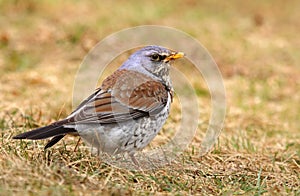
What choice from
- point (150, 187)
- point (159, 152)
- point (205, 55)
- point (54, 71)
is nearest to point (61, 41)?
point (54, 71)

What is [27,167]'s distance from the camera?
4398 mm

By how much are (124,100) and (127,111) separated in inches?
6.7

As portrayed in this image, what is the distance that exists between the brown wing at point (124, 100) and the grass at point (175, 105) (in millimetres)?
411

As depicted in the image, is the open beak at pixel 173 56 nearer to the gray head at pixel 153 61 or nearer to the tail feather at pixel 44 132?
the gray head at pixel 153 61

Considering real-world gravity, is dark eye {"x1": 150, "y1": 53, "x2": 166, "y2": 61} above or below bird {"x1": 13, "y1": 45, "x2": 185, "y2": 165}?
above

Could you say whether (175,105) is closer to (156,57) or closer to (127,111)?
(156,57)

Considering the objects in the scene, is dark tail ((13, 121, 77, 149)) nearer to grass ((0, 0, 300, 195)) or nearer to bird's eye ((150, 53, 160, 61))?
grass ((0, 0, 300, 195))

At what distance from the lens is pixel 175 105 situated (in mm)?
8797

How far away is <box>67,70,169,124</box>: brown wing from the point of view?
16.7 feet

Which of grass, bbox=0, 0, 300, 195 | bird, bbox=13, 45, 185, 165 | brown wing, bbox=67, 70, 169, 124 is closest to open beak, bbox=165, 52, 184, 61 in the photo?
bird, bbox=13, 45, 185, 165

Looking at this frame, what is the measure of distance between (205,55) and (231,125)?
12.1 feet

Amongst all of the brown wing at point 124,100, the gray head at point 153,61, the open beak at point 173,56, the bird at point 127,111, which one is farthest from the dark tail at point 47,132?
the open beak at point 173,56

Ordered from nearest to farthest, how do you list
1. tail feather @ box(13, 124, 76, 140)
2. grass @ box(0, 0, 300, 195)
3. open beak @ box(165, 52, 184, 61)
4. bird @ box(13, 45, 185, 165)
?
tail feather @ box(13, 124, 76, 140)
grass @ box(0, 0, 300, 195)
bird @ box(13, 45, 185, 165)
open beak @ box(165, 52, 184, 61)

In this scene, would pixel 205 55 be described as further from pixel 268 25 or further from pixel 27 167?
pixel 27 167
